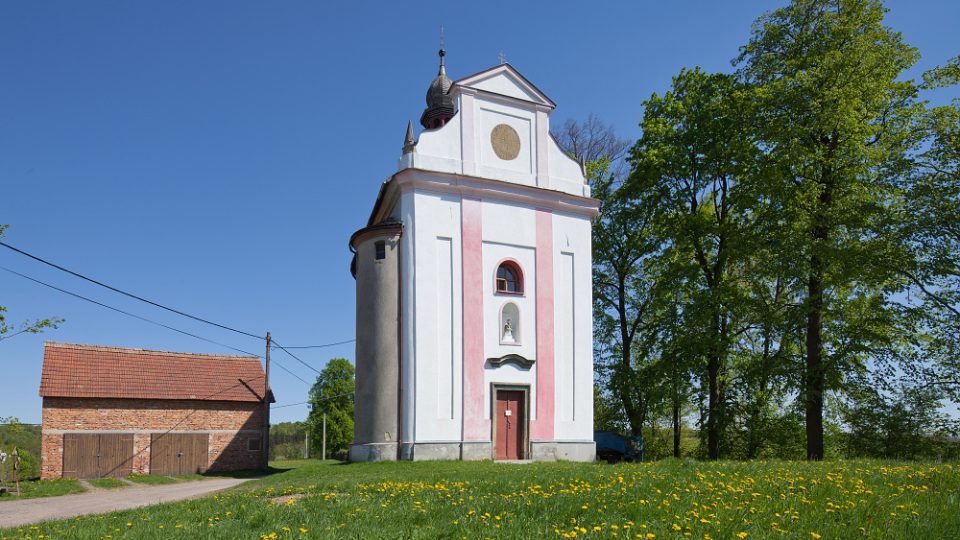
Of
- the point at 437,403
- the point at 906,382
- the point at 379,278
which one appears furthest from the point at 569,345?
the point at 906,382

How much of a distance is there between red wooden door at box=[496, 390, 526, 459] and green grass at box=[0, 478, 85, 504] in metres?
13.5

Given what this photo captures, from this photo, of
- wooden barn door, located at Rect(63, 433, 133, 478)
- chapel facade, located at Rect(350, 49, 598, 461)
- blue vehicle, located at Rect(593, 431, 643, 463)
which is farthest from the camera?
wooden barn door, located at Rect(63, 433, 133, 478)

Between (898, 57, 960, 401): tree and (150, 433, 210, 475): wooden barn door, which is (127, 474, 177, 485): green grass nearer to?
(150, 433, 210, 475): wooden barn door

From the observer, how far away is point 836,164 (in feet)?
69.1

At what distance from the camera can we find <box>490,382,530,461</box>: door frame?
20141 mm

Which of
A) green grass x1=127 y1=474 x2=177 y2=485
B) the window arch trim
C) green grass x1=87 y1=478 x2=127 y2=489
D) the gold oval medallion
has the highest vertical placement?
the gold oval medallion

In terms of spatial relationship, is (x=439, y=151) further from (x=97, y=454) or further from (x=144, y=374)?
(x=97, y=454)

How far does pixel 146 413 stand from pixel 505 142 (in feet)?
61.8

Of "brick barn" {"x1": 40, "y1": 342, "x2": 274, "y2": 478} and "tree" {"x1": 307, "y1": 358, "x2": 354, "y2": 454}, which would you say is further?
"tree" {"x1": 307, "y1": 358, "x2": 354, "y2": 454}

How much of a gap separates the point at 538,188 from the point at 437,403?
7.17 m

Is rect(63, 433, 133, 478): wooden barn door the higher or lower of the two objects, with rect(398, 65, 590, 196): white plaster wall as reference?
lower

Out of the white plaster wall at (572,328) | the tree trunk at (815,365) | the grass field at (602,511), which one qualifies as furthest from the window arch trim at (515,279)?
the grass field at (602,511)

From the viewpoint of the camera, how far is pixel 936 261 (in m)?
18.8

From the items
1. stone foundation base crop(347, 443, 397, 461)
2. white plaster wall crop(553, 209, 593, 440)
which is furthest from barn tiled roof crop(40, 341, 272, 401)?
white plaster wall crop(553, 209, 593, 440)
